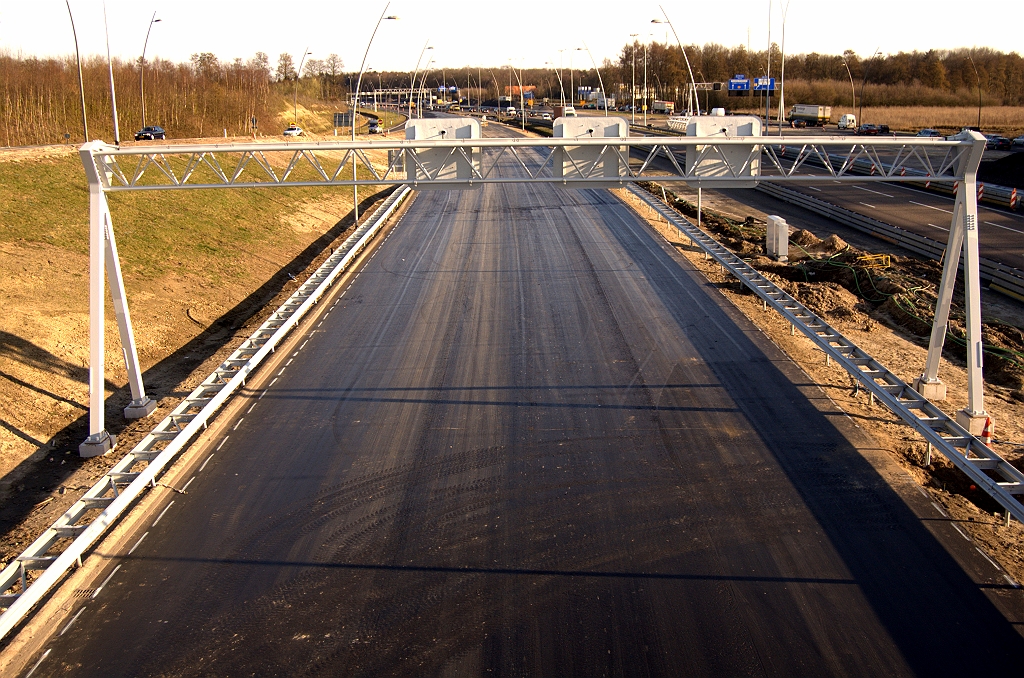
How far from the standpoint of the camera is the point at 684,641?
9422 millimetres

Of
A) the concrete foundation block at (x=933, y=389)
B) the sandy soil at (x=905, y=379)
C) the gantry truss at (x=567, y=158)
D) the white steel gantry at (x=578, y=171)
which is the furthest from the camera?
the concrete foundation block at (x=933, y=389)

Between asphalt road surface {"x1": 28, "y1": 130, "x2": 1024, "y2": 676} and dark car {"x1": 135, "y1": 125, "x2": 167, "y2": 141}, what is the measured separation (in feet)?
127

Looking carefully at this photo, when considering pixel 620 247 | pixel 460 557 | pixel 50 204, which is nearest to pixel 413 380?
pixel 460 557

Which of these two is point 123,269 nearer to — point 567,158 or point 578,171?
point 567,158

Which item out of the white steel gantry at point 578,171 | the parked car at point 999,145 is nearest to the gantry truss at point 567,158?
the white steel gantry at point 578,171

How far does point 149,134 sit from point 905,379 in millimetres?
48927

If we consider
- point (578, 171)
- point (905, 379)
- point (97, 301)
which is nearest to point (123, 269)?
point (97, 301)

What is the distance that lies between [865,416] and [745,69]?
12587cm

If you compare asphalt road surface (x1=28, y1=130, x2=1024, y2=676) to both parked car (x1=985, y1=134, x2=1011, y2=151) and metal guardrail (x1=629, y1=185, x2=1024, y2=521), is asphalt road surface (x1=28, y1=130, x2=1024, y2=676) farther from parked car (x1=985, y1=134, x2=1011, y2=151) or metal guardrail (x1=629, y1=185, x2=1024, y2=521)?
parked car (x1=985, y1=134, x2=1011, y2=151)

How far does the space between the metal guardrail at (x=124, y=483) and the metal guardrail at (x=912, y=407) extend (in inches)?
492

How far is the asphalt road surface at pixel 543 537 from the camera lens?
368 inches

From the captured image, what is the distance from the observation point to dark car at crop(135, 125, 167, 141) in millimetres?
51812

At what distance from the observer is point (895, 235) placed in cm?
3497

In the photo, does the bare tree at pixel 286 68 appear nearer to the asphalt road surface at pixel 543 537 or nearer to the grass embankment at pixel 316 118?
the grass embankment at pixel 316 118
